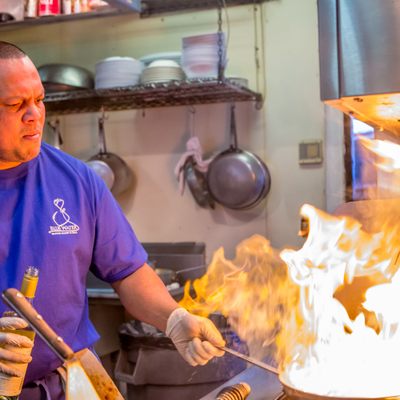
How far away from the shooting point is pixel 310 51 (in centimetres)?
393

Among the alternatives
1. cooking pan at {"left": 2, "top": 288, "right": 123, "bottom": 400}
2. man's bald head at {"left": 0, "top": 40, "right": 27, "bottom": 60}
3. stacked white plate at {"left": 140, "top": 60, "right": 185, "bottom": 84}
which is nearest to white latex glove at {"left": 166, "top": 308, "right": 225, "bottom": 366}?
cooking pan at {"left": 2, "top": 288, "right": 123, "bottom": 400}

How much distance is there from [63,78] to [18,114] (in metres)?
2.26

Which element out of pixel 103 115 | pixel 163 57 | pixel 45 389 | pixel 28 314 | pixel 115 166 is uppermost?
pixel 163 57

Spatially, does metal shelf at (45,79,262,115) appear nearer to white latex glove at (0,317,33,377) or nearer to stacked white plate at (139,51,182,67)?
stacked white plate at (139,51,182,67)

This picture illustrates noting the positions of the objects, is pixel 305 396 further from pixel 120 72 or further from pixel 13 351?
pixel 120 72

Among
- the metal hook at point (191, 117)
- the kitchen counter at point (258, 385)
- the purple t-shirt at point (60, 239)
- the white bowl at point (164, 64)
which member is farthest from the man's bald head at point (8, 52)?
the metal hook at point (191, 117)

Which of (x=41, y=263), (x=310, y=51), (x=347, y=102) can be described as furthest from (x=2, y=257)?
(x=310, y=51)

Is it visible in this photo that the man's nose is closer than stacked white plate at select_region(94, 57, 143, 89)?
Yes

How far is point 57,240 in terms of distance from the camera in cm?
185

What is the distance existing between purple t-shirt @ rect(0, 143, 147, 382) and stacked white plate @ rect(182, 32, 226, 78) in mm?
1806

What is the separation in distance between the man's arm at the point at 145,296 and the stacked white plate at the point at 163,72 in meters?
1.95

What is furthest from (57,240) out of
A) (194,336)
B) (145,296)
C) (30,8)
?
(30,8)

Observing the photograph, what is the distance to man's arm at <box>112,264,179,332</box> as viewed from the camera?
6.49ft

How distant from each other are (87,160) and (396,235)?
2.77m
